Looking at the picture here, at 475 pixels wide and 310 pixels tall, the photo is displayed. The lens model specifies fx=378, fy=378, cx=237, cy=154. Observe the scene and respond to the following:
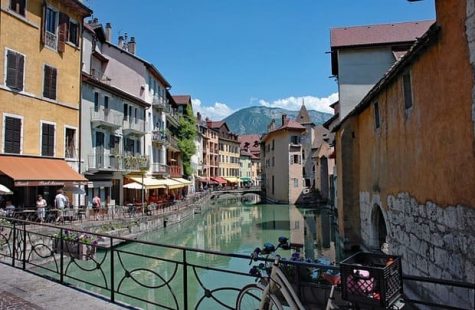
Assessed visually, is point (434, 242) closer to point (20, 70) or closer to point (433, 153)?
point (433, 153)

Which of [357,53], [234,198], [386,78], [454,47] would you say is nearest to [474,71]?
[454,47]

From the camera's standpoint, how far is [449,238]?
693cm

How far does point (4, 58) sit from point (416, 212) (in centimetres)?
1879

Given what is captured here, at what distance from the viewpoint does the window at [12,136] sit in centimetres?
1805

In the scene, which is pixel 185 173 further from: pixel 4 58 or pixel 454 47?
pixel 454 47

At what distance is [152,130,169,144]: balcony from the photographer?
38.8 meters

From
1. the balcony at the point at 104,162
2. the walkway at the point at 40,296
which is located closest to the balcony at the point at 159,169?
the balcony at the point at 104,162

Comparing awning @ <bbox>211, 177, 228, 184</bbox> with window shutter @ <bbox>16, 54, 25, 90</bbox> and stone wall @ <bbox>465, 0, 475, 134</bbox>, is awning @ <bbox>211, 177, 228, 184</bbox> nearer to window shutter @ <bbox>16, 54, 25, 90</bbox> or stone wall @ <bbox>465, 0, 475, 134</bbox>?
window shutter @ <bbox>16, 54, 25, 90</bbox>

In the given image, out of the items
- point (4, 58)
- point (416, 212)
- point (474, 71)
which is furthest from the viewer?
point (4, 58)

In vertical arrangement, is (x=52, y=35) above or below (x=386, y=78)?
above

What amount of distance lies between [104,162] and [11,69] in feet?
32.0

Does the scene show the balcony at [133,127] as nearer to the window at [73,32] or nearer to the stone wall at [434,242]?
the window at [73,32]

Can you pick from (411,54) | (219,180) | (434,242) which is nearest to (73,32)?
(411,54)

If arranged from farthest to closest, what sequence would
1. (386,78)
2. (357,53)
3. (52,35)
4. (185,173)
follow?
(185,173) < (357,53) < (52,35) < (386,78)
